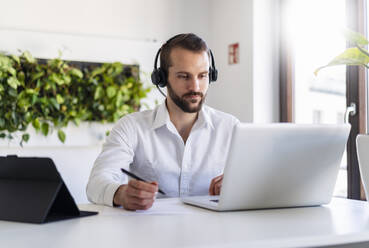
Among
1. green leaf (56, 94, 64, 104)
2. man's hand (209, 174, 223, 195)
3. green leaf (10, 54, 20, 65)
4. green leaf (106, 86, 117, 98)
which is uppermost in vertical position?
green leaf (10, 54, 20, 65)

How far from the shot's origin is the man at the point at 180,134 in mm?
1879

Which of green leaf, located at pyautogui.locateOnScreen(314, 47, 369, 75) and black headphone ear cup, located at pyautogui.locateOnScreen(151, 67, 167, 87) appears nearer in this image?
green leaf, located at pyautogui.locateOnScreen(314, 47, 369, 75)

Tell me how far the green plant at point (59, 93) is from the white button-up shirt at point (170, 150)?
157 cm

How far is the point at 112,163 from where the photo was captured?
169cm

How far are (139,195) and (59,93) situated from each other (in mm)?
2396

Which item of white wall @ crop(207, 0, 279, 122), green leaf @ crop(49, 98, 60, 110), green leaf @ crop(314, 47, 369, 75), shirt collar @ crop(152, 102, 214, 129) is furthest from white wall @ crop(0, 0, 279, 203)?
green leaf @ crop(314, 47, 369, 75)

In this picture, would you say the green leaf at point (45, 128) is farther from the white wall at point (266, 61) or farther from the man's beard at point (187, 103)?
the man's beard at point (187, 103)

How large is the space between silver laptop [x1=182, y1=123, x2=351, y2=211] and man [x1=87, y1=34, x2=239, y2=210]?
55cm

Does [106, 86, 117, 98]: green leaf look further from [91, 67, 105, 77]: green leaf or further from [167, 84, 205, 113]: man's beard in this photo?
[167, 84, 205, 113]: man's beard

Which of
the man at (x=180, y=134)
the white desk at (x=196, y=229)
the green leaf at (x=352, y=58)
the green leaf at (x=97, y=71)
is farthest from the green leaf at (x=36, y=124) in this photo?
the green leaf at (x=352, y=58)

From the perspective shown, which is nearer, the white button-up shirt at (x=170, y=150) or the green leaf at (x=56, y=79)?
the white button-up shirt at (x=170, y=150)

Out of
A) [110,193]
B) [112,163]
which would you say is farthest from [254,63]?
[110,193]

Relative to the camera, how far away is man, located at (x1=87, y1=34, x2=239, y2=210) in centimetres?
188

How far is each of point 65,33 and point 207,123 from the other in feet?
6.39
